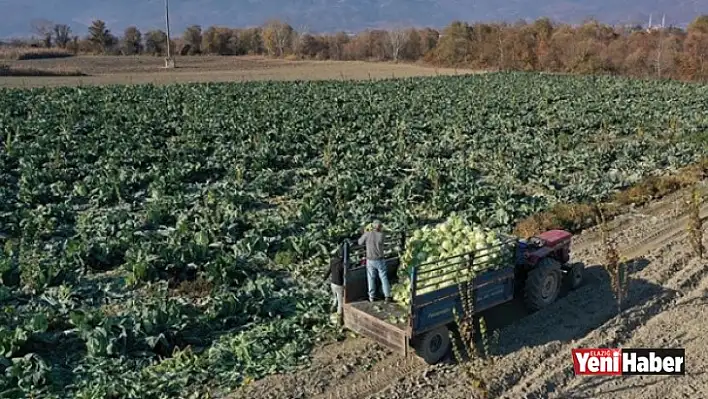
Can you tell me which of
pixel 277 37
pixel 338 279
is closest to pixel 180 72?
pixel 277 37

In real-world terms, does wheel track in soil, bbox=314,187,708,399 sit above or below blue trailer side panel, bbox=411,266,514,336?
below

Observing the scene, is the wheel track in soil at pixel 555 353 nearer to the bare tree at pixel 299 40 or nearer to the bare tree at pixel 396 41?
the bare tree at pixel 396 41

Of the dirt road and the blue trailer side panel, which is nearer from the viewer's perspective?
the dirt road

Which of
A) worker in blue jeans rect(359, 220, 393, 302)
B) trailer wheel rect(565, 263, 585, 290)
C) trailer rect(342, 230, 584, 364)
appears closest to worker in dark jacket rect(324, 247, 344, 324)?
trailer rect(342, 230, 584, 364)

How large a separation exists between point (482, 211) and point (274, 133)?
11.8 m

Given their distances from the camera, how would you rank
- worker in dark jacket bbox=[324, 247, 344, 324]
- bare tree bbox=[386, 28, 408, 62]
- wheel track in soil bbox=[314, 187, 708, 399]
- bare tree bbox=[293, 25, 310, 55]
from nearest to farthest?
1. wheel track in soil bbox=[314, 187, 708, 399]
2. worker in dark jacket bbox=[324, 247, 344, 324]
3. bare tree bbox=[386, 28, 408, 62]
4. bare tree bbox=[293, 25, 310, 55]

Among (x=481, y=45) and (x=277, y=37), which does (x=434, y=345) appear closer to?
(x=481, y=45)

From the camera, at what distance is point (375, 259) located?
30.5ft

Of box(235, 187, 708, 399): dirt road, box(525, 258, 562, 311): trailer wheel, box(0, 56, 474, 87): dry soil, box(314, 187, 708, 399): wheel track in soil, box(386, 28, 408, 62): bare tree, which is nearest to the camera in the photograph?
box(235, 187, 708, 399): dirt road

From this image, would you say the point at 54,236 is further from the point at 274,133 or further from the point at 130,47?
the point at 130,47

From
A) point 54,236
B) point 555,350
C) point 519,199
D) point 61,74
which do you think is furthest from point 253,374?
point 61,74

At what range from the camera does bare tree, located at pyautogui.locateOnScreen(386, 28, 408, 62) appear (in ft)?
335

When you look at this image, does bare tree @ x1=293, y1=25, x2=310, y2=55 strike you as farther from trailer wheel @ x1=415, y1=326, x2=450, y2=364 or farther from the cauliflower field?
trailer wheel @ x1=415, y1=326, x2=450, y2=364

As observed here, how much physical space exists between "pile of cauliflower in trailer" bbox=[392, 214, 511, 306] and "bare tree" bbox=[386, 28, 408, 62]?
91294 mm
